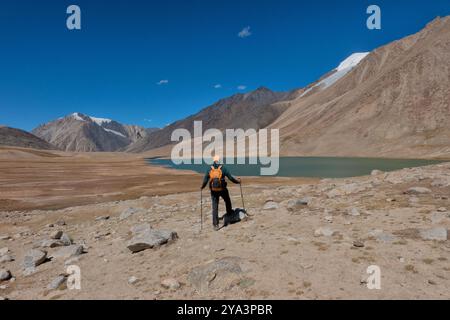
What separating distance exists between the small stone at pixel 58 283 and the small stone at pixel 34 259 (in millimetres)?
2737

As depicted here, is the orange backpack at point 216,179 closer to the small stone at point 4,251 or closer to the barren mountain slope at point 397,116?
the small stone at point 4,251

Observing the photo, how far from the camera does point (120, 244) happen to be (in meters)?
12.2

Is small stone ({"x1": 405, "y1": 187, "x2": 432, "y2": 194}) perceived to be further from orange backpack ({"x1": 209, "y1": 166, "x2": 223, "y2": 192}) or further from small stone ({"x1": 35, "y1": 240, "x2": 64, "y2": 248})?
small stone ({"x1": 35, "y1": 240, "x2": 64, "y2": 248})

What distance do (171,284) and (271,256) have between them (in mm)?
3027

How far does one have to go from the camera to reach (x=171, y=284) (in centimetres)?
753

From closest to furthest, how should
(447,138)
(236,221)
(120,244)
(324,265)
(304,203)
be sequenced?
(324,265) < (120,244) < (236,221) < (304,203) < (447,138)

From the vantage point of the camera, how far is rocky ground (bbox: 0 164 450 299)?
685 centimetres

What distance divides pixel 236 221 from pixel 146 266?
16.9 ft

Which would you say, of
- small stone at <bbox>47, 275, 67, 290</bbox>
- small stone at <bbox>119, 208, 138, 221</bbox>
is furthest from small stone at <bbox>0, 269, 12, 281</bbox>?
small stone at <bbox>119, 208, 138, 221</bbox>

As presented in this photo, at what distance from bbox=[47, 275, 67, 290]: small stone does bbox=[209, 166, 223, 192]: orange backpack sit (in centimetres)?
617

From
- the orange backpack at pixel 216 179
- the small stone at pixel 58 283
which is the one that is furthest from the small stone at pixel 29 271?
the orange backpack at pixel 216 179

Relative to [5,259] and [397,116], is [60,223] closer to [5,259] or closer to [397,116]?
[5,259]

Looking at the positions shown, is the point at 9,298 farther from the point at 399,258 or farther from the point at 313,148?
the point at 313,148
